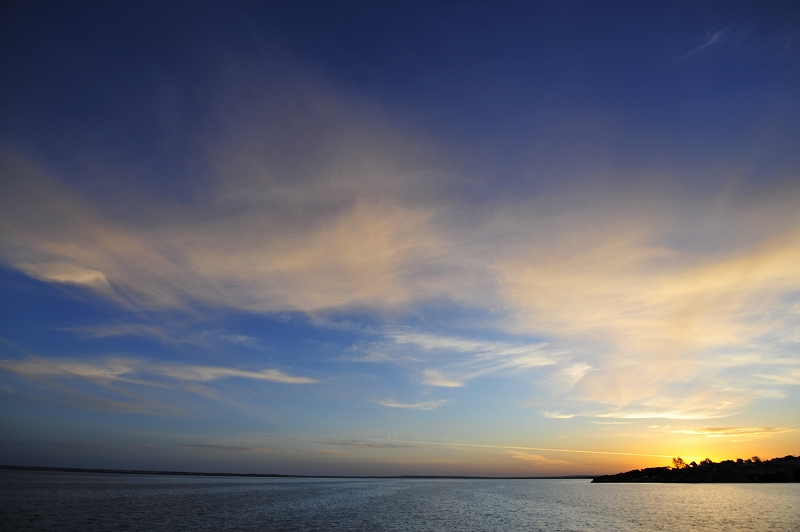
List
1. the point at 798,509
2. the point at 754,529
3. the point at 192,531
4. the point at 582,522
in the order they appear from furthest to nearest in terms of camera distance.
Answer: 1. the point at 798,509
2. the point at 582,522
3. the point at 754,529
4. the point at 192,531

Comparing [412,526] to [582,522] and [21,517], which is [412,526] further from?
[21,517]

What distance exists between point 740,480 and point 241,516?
22049 cm

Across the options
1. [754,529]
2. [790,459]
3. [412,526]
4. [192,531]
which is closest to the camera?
[192,531]

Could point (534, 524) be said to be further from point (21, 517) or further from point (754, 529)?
point (21, 517)

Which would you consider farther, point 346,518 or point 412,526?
point 346,518

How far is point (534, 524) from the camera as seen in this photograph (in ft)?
194

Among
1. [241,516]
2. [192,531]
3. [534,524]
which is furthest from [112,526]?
[534,524]

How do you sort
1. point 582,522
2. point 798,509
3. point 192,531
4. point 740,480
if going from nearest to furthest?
point 192,531 < point 582,522 < point 798,509 < point 740,480

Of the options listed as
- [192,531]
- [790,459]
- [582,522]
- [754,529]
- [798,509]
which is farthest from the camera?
[790,459]

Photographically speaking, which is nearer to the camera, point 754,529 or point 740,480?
point 754,529

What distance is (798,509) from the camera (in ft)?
236

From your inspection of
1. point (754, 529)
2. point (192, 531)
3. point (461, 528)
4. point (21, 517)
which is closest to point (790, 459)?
point (754, 529)

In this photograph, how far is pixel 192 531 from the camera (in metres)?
48.2

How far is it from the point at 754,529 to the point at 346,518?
178 feet
